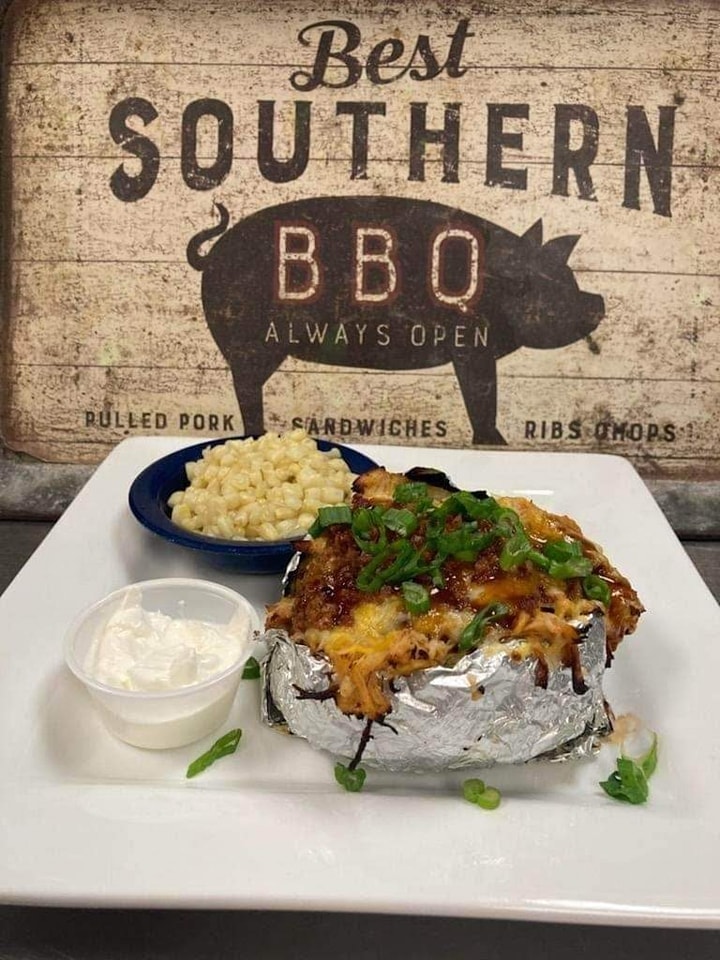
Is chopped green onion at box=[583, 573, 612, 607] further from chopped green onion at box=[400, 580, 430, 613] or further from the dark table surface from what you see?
the dark table surface

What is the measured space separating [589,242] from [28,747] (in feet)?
5.69

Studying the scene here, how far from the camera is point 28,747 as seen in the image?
1262mm

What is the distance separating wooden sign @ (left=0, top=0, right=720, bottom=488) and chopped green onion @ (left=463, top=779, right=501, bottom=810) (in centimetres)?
125

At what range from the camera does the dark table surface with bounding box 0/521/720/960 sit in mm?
1106

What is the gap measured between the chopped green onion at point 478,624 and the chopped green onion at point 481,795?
178 millimetres

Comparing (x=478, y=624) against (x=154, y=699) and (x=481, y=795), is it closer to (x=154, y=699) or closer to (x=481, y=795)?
(x=481, y=795)

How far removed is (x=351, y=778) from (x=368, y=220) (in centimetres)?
147

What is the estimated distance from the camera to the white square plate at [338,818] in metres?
1.02

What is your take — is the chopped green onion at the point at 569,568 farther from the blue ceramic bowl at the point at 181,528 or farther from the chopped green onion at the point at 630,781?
the blue ceramic bowl at the point at 181,528

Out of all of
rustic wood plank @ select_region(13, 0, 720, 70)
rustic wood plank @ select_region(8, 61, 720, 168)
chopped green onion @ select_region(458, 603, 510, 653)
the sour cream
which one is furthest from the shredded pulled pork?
rustic wood plank @ select_region(13, 0, 720, 70)

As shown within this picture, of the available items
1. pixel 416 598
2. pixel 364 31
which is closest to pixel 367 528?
pixel 416 598

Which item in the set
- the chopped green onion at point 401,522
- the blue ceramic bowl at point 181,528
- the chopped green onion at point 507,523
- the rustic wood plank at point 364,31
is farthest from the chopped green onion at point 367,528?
the rustic wood plank at point 364,31

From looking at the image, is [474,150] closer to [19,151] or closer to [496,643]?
[19,151]

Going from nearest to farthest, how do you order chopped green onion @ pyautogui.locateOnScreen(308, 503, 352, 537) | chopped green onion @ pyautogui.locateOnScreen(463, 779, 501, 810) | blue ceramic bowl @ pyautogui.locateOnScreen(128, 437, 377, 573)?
chopped green onion @ pyautogui.locateOnScreen(463, 779, 501, 810) → chopped green onion @ pyautogui.locateOnScreen(308, 503, 352, 537) → blue ceramic bowl @ pyautogui.locateOnScreen(128, 437, 377, 573)
